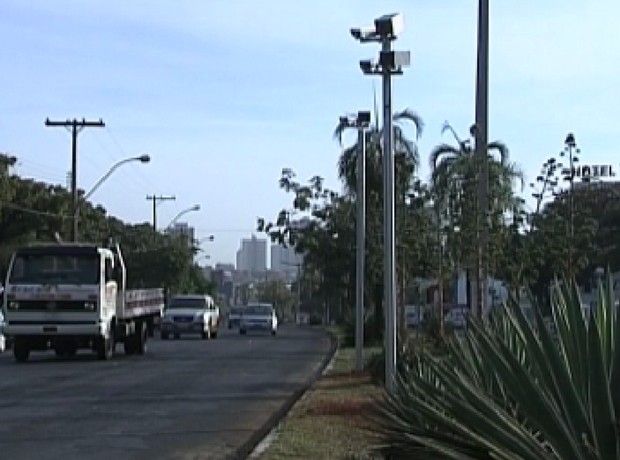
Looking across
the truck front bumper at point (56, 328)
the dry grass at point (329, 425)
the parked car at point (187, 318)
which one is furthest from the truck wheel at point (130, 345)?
the parked car at point (187, 318)

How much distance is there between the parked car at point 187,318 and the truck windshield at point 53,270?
20391mm

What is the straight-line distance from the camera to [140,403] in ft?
72.7

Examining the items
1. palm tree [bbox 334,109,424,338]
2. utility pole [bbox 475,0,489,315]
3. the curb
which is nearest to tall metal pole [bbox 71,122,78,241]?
palm tree [bbox 334,109,424,338]

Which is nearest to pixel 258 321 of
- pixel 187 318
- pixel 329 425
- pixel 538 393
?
pixel 187 318

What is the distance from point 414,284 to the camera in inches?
1367

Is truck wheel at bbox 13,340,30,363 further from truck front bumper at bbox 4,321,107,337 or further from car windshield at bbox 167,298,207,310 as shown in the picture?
car windshield at bbox 167,298,207,310

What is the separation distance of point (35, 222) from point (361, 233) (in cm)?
4155

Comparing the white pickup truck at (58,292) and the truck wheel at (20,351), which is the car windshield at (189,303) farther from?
the white pickup truck at (58,292)

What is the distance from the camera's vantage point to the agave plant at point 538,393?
25.8 feet

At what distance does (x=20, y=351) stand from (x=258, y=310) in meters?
31.3

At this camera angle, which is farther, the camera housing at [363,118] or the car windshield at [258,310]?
the car windshield at [258,310]

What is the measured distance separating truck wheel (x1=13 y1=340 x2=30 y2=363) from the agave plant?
2711 centimetres

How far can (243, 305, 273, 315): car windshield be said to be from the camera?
6593cm

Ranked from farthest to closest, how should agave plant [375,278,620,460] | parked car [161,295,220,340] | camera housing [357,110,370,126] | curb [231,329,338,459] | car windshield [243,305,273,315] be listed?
1. car windshield [243,305,273,315]
2. parked car [161,295,220,340]
3. camera housing [357,110,370,126]
4. curb [231,329,338,459]
5. agave plant [375,278,620,460]
